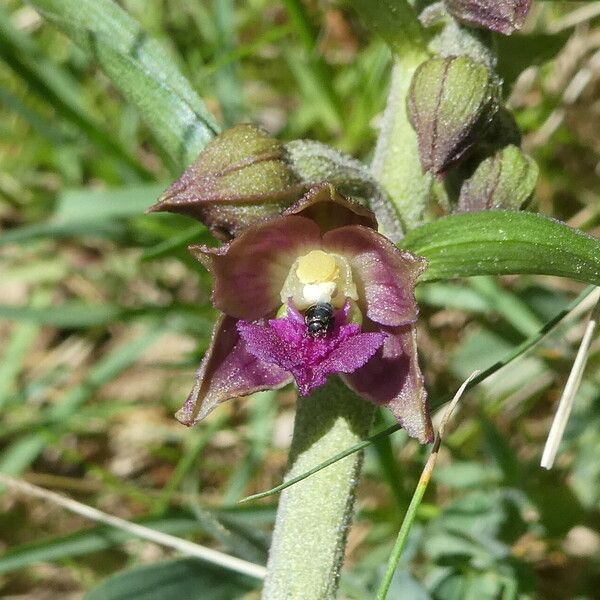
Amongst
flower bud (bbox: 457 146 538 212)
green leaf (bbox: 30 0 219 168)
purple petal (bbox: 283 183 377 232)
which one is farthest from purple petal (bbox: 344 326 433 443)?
green leaf (bbox: 30 0 219 168)

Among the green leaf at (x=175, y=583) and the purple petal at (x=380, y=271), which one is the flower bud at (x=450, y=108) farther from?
the green leaf at (x=175, y=583)

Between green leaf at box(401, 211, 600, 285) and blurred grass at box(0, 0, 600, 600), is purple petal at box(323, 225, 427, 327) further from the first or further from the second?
blurred grass at box(0, 0, 600, 600)

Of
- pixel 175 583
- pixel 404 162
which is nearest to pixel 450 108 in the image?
pixel 404 162

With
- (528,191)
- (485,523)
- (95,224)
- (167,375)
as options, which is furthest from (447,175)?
(167,375)

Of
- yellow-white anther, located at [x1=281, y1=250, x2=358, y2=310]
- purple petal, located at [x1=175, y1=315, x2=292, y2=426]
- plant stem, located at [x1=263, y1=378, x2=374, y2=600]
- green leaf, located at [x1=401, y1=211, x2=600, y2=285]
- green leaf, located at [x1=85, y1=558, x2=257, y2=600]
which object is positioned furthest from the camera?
green leaf, located at [x1=85, y1=558, x2=257, y2=600]

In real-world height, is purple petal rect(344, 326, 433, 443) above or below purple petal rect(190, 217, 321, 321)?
below

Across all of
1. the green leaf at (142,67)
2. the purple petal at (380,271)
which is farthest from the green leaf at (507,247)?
the green leaf at (142,67)

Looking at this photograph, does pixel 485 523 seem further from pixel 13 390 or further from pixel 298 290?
pixel 13 390
